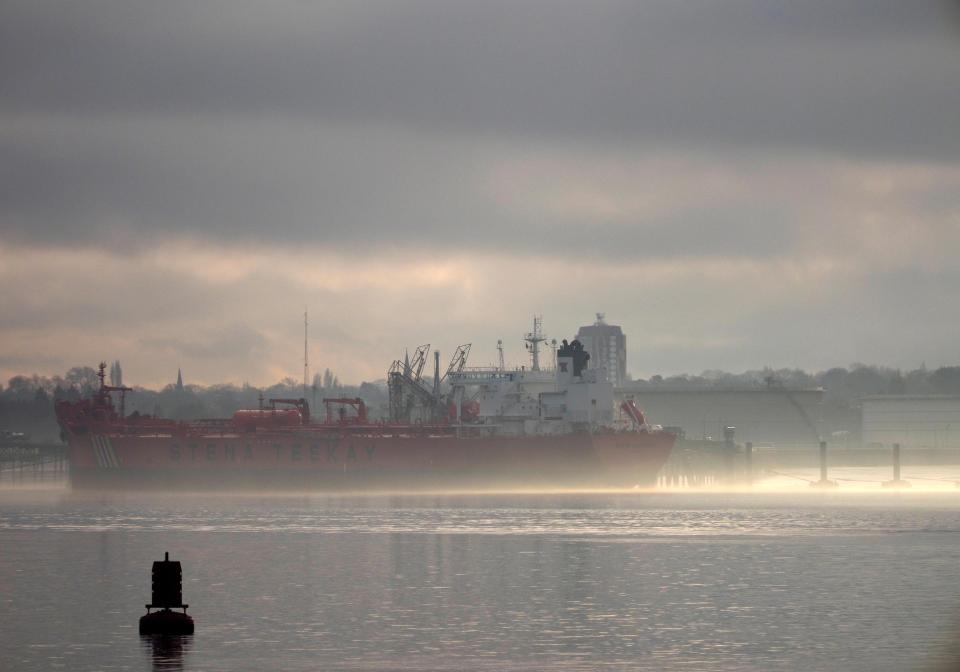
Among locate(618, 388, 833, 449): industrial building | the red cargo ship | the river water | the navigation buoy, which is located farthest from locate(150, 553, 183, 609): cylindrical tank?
locate(618, 388, 833, 449): industrial building

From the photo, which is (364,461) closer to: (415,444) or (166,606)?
(415,444)

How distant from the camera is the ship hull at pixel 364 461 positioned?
3971 inches

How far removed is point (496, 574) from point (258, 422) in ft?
199

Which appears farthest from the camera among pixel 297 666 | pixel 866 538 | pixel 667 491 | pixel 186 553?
pixel 667 491

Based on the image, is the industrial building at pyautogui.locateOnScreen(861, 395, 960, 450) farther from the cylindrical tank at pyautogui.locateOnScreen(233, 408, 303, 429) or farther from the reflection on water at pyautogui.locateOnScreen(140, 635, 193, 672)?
the reflection on water at pyautogui.locateOnScreen(140, 635, 193, 672)

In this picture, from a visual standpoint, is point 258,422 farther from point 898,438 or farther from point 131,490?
point 898,438

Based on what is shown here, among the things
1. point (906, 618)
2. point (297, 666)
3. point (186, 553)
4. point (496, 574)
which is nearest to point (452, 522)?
point (186, 553)

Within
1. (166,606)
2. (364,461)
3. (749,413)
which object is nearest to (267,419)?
(364,461)

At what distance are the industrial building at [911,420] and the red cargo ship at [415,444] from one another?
A: 79.3 metres

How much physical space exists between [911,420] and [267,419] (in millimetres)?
97888

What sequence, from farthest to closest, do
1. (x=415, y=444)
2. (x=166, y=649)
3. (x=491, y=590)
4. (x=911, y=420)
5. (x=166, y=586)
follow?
1. (x=911, y=420)
2. (x=415, y=444)
3. (x=491, y=590)
4. (x=166, y=586)
5. (x=166, y=649)

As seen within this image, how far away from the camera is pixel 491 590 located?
43156 millimetres

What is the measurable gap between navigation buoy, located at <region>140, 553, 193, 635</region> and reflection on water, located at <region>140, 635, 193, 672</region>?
0.26 m

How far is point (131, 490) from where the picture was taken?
109 metres
